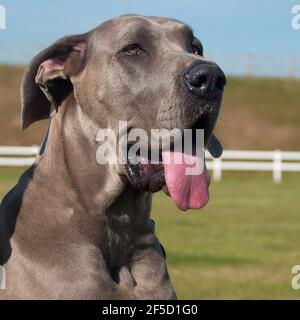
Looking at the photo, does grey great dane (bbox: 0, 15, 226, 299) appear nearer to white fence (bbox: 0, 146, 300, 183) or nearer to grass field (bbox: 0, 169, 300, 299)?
grass field (bbox: 0, 169, 300, 299)

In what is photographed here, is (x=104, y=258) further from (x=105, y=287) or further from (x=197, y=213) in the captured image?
(x=197, y=213)

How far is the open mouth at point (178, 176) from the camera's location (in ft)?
16.1

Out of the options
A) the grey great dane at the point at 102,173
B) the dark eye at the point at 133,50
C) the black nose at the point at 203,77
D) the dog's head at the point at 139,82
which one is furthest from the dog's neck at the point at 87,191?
the black nose at the point at 203,77

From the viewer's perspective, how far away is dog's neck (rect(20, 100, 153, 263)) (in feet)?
16.4

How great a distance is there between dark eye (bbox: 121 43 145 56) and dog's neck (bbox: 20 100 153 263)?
444 millimetres

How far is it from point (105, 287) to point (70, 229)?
1.26 ft

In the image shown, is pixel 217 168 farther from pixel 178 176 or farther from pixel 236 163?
pixel 178 176

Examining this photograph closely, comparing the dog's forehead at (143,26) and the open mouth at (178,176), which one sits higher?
the dog's forehead at (143,26)

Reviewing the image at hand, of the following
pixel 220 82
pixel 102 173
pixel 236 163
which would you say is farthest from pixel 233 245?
pixel 236 163

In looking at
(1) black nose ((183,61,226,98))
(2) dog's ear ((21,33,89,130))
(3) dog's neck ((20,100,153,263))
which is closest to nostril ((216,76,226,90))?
(1) black nose ((183,61,226,98))

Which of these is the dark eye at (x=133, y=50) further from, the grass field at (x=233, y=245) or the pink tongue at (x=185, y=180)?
the grass field at (x=233, y=245)

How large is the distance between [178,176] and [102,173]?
49 cm

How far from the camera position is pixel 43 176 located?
16.7ft

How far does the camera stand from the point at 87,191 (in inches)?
200
